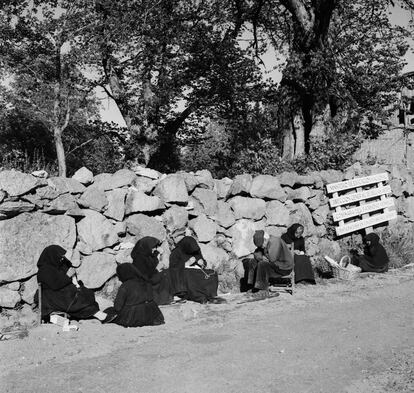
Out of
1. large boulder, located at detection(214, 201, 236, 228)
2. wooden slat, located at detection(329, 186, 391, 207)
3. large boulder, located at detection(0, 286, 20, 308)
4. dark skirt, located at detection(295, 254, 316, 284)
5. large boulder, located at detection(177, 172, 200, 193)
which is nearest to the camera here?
large boulder, located at detection(0, 286, 20, 308)

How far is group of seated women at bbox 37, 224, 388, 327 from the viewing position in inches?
270

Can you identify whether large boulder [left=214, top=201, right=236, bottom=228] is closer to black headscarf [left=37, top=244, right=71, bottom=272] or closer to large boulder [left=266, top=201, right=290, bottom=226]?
large boulder [left=266, top=201, right=290, bottom=226]

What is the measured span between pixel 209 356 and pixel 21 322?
9.32 feet

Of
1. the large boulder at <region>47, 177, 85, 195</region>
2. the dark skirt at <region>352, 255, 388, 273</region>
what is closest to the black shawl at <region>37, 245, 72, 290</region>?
the large boulder at <region>47, 177, 85, 195</region>

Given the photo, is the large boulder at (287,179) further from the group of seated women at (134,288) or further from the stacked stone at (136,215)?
the group of seated women at (134,288)

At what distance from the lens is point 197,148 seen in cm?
2006

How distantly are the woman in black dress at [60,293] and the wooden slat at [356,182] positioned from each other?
5841mm

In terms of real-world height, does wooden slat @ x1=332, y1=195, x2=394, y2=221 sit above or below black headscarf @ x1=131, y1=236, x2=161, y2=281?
above

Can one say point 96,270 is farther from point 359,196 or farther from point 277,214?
point 359,196

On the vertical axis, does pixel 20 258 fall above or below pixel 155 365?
above

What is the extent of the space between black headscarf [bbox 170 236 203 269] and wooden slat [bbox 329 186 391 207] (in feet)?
12.7

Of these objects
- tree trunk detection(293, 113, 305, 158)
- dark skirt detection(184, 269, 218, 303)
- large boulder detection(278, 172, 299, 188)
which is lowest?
Answer: dark skirt detection(184, 269, 218, 303)

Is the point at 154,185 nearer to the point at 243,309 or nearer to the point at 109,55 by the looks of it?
the point at 243,309

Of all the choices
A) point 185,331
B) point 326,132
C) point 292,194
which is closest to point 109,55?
point 326,132
